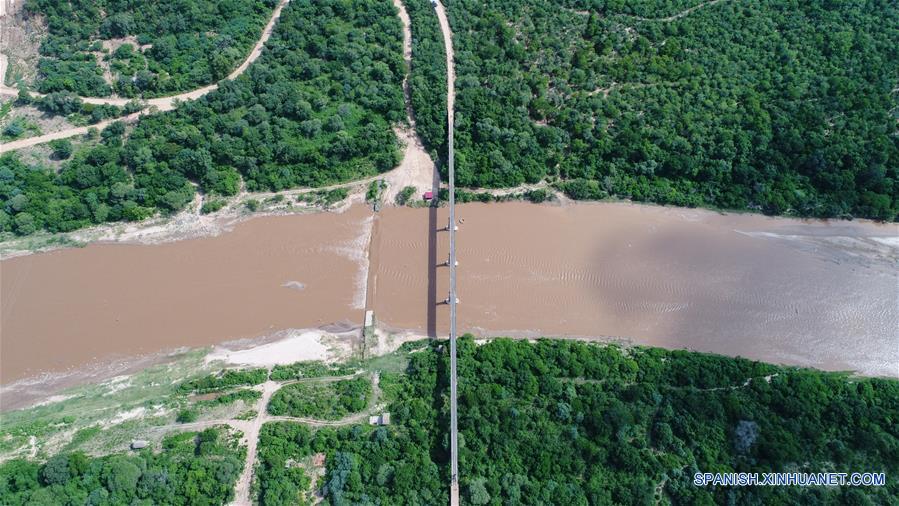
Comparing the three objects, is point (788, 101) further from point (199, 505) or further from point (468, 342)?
point (199, 505)

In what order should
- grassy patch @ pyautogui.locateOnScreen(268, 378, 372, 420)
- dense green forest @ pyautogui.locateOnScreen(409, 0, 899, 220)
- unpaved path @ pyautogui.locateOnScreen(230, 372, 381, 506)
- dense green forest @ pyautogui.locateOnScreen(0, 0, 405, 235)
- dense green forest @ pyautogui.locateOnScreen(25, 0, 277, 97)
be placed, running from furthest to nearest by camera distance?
dense green forest @ pyautogui.locateOnScreen(25, 0, 277, 97), dense green forest @ pyautogui.locateOnScreen(409, 0, 899, 220), dense green forest @ pyautogui.locateOnScreen(0, 0, 405, 235), grassy patch @ pyautogui.locateOnScreen(268, 378, 372, 420), unpaved path @ pyautogui.locateOnScreen(230, 372, 381, 506)

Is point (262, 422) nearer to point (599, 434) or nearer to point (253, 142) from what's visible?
point (599, 434)

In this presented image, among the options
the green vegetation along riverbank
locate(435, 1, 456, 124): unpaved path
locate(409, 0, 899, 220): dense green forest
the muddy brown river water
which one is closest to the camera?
the green vegetation along riverbank

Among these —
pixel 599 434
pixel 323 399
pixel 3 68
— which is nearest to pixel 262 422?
pixel 323 399

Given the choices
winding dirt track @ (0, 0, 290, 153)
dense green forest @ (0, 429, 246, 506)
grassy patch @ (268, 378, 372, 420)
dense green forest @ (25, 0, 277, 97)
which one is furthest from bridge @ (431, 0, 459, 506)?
dense green forest @ (25, 0, 277, 97)

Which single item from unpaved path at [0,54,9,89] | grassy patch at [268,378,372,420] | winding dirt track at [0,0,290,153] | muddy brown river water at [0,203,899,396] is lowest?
grassy patch at [268,378,372,420]

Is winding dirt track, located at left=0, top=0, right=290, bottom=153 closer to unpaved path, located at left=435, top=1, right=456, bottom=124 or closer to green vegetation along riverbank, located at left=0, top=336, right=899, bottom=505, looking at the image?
unpaved path, located at left=435, top=1, right=456, bottom=124

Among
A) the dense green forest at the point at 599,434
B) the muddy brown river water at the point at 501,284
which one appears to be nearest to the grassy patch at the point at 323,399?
the dense green forest at the point at 599,434

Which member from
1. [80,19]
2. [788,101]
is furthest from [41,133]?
[788,101]
